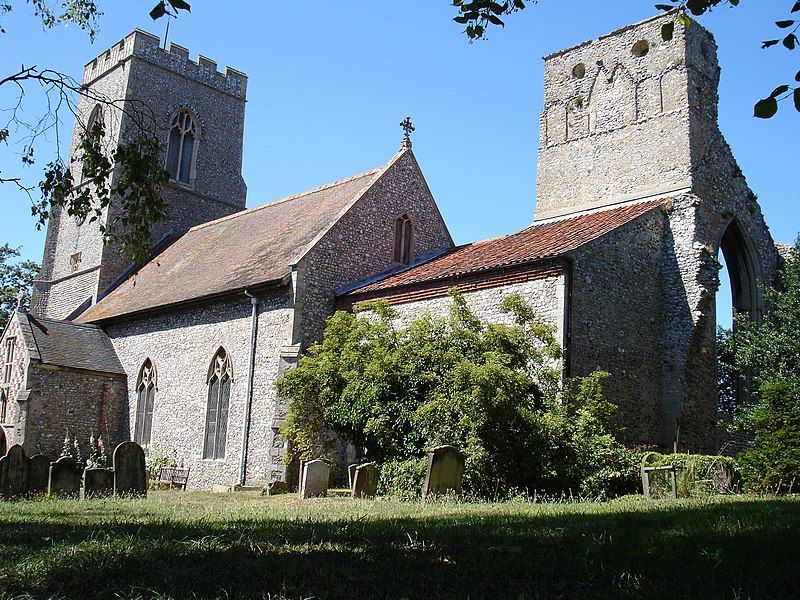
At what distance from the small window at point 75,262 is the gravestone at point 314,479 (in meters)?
20.8

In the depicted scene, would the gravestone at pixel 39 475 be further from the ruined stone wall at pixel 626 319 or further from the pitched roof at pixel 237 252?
the ruined stone wall at pixel 626 319

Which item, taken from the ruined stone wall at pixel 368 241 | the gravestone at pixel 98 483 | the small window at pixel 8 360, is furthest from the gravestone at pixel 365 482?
the small window at pixel 8 360

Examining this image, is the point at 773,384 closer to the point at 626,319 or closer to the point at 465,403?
the point at 626,319

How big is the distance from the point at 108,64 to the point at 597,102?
900 inches

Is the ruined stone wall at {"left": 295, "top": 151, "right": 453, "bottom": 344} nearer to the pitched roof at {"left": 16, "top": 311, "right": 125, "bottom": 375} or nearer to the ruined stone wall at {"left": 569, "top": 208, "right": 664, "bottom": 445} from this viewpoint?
the ruined stone wall at {"left": 569, "top": 208, "right": 664, "bottom": 445}

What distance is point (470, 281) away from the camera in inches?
711

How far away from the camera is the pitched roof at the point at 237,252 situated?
21891 millimetres

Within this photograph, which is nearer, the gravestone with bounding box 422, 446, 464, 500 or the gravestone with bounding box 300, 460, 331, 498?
the gravestone with bounding box 422, 446, 464, 500

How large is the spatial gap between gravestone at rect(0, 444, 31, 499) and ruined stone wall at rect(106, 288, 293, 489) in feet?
19.7

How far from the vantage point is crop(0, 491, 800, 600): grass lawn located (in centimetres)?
491

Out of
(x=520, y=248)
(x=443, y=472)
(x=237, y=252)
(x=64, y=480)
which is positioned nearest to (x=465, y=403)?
(x=443, y=472)

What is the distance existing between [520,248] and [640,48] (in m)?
8.27

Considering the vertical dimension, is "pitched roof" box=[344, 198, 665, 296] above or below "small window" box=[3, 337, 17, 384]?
above

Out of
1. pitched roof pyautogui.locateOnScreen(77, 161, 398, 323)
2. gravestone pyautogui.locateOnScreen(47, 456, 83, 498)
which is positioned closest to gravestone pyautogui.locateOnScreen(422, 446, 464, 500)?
gravestone pyautogui.locateOnScreen(47, 456, 83, 498)
